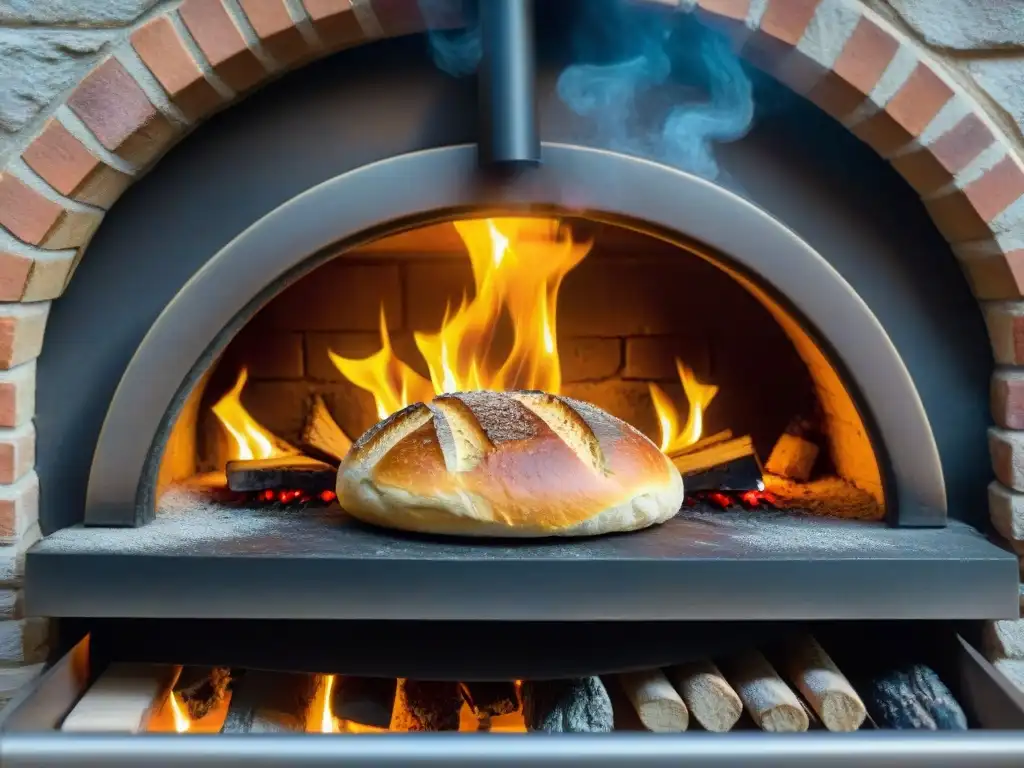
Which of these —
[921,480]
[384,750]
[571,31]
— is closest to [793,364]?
[921,480]

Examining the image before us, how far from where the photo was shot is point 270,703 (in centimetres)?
131

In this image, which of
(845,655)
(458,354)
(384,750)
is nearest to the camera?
(384,750)

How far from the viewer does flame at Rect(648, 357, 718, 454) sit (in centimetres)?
174

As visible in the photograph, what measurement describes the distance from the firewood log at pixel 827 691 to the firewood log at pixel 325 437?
759mm

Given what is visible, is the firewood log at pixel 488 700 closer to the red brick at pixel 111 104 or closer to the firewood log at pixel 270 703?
the firewood log at pixel 270 703

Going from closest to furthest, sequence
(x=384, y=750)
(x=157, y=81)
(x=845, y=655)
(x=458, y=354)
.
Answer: (x=384, y=750)
(x=157, y=81)
(x=845, y=655)
(x=458, y=354)

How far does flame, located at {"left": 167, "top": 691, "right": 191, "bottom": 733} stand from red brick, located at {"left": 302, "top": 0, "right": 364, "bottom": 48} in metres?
0.95

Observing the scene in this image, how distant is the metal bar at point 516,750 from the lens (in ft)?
3.09

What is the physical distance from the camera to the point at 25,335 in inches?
51.0

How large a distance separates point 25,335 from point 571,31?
2.84 feet

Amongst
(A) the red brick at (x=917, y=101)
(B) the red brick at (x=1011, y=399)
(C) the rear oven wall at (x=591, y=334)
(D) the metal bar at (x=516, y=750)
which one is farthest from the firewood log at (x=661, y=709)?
(A) the red brick at (x=917, y=101)

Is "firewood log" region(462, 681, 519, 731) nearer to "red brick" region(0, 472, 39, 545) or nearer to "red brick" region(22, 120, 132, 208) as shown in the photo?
"red brick" region(0, 472, 39, 545)

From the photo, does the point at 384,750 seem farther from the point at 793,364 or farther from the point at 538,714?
the point at 793,364

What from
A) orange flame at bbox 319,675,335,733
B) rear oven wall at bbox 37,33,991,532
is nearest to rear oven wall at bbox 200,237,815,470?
rear oven wall at bbox 37,33,991,532
